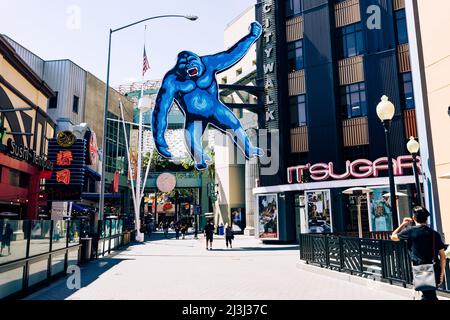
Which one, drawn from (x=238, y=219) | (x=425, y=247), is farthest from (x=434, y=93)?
(x=238, y=219)

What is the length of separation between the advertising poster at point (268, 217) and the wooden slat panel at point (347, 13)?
518 inches

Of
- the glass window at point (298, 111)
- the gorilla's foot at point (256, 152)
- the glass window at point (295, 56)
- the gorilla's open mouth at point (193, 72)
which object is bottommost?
the gorilla's foot at point (256, 152)

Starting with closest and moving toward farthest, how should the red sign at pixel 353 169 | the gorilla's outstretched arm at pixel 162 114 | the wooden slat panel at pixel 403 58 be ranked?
the red sign at pixel 353 169, the wooden slat panel at pixel 403 58, the gorilla's outstretched arm at pixel 162 114

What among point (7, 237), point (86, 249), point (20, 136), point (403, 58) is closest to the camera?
point (7, 237)

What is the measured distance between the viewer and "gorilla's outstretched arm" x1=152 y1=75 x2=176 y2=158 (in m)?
26.0

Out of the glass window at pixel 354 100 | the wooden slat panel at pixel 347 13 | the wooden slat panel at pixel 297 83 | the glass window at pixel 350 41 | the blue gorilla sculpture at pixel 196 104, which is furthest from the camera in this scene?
the wooden slat panel at pixel 297 83

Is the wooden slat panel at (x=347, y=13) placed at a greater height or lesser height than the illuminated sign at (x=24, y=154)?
greater

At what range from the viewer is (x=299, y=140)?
1044 inches

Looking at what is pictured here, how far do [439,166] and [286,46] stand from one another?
61.5 ft

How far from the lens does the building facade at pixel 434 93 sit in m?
11.6

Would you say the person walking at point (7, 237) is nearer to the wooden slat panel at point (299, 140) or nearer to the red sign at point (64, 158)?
the red sign at point (64, 158)

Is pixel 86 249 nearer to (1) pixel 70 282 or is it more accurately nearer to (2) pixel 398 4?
(1) pixel 70 282

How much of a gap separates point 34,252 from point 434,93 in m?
13.0

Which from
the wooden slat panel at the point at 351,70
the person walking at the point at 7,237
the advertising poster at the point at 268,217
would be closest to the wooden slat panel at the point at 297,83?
the wooden slat panel at the point at 351,70
